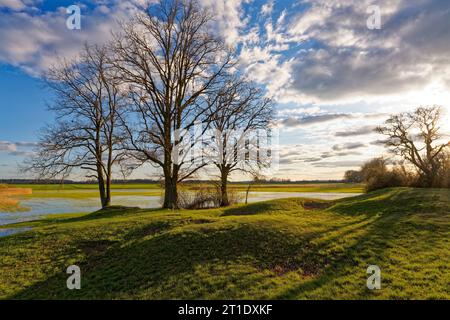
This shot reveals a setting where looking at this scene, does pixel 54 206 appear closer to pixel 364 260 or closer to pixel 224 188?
pixel 224 188

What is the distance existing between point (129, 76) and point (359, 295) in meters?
22.9

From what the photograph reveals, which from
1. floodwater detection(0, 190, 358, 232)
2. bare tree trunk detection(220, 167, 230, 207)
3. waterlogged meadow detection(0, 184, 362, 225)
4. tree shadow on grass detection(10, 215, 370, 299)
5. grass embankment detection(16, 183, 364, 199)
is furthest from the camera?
grass embankment detection(16, 183, 364, 199)

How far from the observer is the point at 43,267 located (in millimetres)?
9922

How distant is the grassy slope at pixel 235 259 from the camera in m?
7.18

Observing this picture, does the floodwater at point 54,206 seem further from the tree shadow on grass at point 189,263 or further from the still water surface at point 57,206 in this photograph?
the tree shadow on grass at point 189,263

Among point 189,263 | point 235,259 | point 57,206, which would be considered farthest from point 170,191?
point 57,206

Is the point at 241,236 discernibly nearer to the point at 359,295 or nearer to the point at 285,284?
the point at 285,284

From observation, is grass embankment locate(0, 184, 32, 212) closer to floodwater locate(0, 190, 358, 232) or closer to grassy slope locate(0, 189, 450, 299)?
floodwater locate(0, 190, 358, 232)

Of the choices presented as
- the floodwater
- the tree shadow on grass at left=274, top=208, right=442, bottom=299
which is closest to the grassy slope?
the tree shadow on grass at left=274, top=208, right=442, bottom=299

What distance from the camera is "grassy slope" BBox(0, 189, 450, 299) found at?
7.18m

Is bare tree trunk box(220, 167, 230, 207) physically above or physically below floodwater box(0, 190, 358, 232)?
above

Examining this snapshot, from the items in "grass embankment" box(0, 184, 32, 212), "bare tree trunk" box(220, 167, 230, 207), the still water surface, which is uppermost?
"bare tree trunk" box(220, 167, 230, 207)

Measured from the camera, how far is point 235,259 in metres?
9.28
